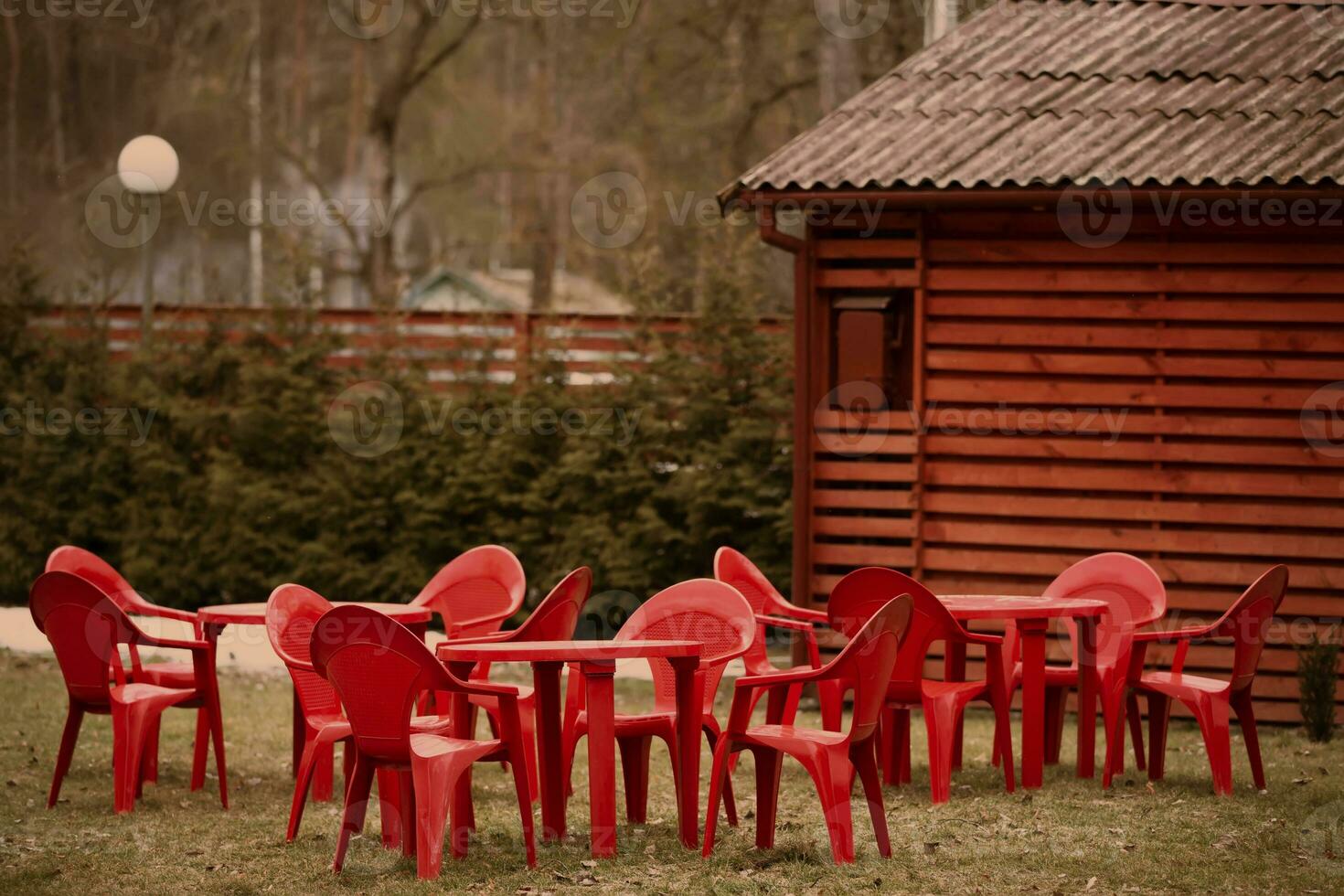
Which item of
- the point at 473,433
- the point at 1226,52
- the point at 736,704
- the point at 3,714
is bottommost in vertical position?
the point at 3,714

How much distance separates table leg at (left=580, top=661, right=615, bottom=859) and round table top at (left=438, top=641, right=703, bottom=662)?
12 centimetres

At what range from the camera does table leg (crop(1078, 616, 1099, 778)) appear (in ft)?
22.9

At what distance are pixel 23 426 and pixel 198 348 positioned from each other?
1614mm

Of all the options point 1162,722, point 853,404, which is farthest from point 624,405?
A: point 1162,722

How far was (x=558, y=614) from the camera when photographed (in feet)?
20.1

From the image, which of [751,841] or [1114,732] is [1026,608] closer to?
[1114,732]

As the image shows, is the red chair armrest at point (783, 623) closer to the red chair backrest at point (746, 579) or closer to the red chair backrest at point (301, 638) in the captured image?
the red chair backrest at point (746, 579)

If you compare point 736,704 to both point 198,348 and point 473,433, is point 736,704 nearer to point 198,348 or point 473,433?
point 473,433

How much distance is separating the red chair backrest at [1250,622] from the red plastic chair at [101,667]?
4.46 metres

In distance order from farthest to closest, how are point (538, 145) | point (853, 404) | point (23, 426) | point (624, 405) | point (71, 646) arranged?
point (538, 145), point (23, 426), point (624, 405), point (853, 404), point (71, 646)

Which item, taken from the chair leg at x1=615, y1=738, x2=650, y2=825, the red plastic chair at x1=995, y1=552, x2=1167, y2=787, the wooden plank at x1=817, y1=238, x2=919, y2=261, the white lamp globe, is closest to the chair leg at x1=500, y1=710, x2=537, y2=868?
the chair leg at x1=615, y1=738, x2=650, y2=825

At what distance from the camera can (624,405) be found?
11930 mm

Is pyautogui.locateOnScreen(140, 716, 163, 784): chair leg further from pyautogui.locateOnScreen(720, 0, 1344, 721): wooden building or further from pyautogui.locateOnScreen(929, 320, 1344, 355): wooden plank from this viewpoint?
pyautogui.locateOnScreen(929, 320, 1344, 355): wooden plank

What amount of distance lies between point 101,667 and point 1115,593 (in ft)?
15.3
